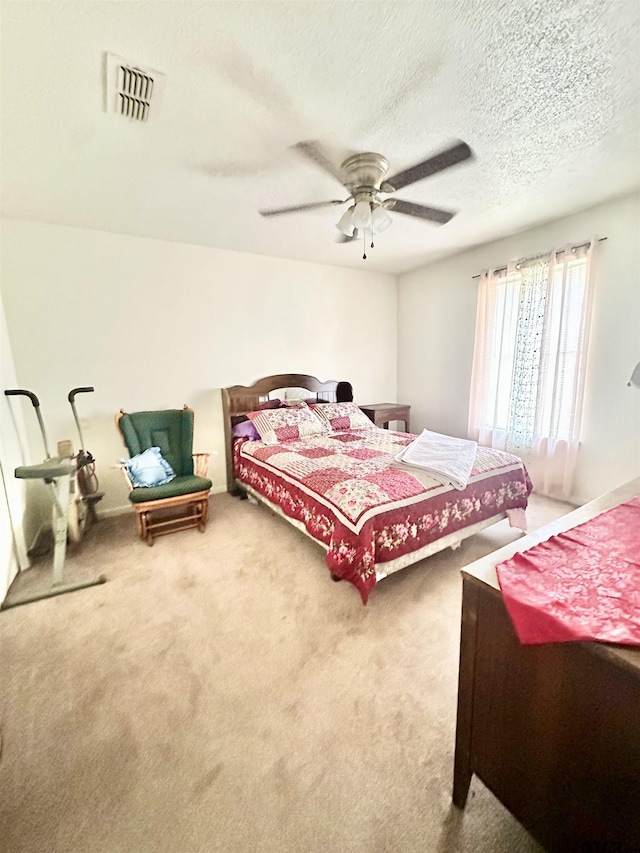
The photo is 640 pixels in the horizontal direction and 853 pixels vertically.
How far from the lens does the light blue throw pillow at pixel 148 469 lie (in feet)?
9.30

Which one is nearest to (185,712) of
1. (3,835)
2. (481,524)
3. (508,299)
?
(3,835)

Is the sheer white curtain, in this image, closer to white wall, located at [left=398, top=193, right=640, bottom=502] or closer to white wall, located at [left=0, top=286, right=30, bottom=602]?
white wall, located at [left=398, top=193, right=640, bottom=502]

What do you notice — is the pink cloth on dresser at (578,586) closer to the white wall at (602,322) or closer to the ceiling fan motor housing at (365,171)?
the ceiling fan motor housing at (365,171)

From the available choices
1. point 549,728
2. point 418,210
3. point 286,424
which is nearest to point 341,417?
point 286,424

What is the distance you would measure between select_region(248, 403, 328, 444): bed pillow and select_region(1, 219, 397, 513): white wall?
61 cm

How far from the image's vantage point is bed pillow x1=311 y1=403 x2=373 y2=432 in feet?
12.5

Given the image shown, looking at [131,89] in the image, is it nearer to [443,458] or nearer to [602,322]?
[443,458]

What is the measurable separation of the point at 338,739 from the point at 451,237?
392 cm

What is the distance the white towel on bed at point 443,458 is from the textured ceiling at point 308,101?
72.6 inches

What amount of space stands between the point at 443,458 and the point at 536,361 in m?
1.66

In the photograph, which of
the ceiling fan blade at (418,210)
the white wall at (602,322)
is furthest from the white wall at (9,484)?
the white wall at (602,322)

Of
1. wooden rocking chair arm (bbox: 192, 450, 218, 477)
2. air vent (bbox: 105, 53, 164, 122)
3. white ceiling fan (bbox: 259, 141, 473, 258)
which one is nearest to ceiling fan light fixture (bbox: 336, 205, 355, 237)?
white ceiling fan (bbox: 259, 141, 473, 258)

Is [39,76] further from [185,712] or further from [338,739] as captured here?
[338,739]

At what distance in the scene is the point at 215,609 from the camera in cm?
200
